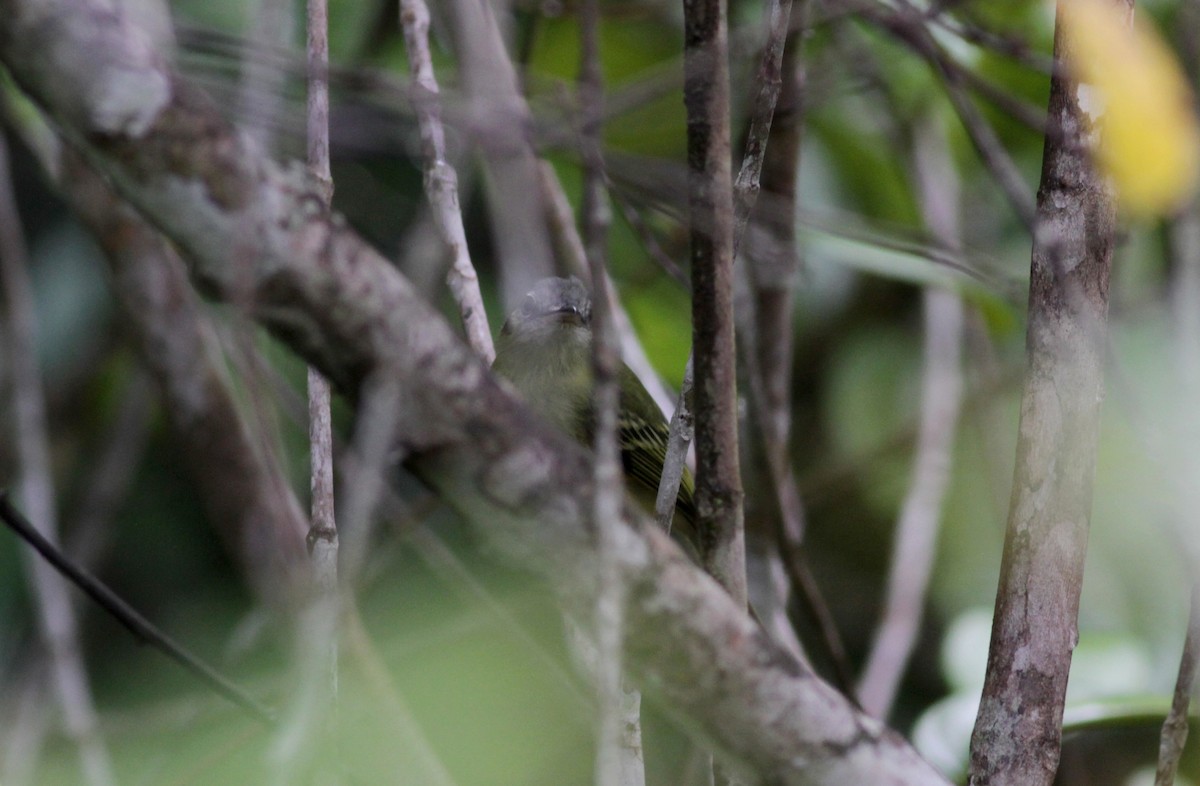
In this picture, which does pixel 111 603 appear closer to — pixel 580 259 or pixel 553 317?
pixel 580 259

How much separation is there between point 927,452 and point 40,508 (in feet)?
7.51

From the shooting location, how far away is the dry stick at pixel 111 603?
1.78 metres

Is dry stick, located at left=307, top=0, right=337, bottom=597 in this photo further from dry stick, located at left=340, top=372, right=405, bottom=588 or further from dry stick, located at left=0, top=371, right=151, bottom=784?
dry stick, located at left=0, top=371, right=151, bottom=784

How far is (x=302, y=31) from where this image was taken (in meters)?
3.66

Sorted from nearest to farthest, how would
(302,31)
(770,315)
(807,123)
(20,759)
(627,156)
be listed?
(627,156)
(20,759)
(770,315)
(302,31)
(807,123)

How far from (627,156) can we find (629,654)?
0.75 m

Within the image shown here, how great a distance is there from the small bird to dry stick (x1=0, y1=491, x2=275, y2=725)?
1.48 m

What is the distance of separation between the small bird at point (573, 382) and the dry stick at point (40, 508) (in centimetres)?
116

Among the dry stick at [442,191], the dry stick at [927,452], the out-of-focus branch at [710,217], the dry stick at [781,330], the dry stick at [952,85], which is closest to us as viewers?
the out-of-focus branch at [710,217]

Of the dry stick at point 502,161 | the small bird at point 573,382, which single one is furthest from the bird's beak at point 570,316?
the dry stick at point 502,161

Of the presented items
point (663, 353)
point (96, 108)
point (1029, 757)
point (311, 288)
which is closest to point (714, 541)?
point (1029, 757)

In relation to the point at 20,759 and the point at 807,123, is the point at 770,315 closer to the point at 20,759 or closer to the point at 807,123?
the point at 807,123

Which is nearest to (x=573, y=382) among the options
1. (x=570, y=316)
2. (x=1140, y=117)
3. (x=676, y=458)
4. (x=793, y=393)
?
(x=570, y=316)

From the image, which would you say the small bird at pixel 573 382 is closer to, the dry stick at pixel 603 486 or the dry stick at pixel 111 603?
the dry stick at pixel 111 603
